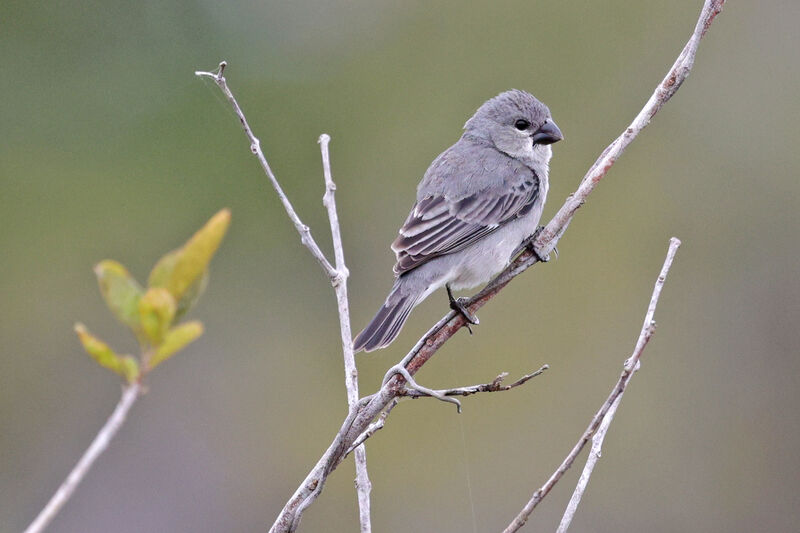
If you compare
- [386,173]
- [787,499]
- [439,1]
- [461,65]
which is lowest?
[787,499]

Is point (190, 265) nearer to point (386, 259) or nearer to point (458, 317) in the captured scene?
point (458, 317)

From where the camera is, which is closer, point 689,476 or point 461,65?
point 689,476

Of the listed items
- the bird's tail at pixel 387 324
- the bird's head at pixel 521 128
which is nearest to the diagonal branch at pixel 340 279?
the bird's tail at pixel 387 324

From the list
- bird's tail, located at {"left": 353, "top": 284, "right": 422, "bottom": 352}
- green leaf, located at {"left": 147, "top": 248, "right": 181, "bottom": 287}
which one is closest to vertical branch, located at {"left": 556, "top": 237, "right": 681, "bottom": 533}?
bird's tail, located at {"left": 353, "top": 284, "right": 422, "bottom": 352}

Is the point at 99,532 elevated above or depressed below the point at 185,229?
below

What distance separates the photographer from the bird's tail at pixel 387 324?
154 inches

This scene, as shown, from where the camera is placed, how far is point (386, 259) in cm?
798

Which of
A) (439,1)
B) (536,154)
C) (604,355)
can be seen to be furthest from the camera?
(439,1)

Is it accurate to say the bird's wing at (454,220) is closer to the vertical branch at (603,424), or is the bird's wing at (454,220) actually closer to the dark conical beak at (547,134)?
the dark conical beak at (547,134)

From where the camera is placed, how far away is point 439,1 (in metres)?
8.84

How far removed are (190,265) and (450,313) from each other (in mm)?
1984

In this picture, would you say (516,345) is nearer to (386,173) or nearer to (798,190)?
(386,173)

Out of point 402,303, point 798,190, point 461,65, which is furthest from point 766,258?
point 402,303

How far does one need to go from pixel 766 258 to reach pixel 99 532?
6047mm
